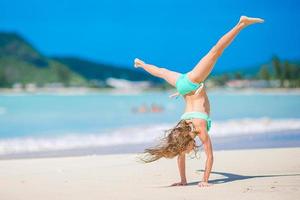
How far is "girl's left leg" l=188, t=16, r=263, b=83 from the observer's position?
752 centimetres

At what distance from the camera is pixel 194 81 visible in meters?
7.66

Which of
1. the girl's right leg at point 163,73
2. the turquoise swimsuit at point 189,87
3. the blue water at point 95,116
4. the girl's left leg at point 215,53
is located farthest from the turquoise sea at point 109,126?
the girl's left leg at point 215,53

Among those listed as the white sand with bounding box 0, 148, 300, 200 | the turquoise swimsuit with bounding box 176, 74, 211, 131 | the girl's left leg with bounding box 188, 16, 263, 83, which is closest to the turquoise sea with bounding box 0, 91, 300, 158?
the white sand with bounding box 0, 148, 300, 200

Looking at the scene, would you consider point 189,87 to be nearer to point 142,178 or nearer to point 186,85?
point 186,85

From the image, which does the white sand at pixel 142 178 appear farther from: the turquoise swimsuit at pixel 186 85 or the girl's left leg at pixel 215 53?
the girl's left leg at pixel 215 53

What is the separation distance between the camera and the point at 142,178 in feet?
28.8

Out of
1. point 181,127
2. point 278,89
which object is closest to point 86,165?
point 181,127

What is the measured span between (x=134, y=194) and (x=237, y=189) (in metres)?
1.25

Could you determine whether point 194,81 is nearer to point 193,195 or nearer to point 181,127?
point 181,127

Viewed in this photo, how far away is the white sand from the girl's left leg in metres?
1.40

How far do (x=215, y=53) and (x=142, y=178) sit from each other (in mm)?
2292

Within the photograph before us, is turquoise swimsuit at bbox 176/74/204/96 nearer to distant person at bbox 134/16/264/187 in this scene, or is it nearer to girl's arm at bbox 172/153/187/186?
distant person at bbox 134/16/264/187

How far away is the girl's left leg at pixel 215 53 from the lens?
7520mm

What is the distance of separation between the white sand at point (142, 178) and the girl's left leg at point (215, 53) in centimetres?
140
